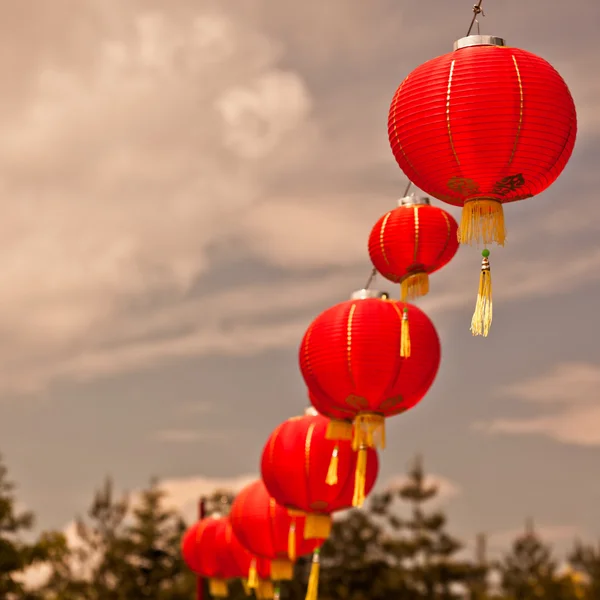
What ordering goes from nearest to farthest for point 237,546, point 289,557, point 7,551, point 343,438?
point 343,438 < point 289,557 < point 237,546 < point 7,551

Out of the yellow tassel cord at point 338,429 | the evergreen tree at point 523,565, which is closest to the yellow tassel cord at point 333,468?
the yellow tassel cord at point 338,429

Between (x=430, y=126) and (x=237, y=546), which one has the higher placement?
(x=430, y=126)

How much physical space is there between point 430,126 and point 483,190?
0.44 meters

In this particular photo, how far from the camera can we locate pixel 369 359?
7.68 metres

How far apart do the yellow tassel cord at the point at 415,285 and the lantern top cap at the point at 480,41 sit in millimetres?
→ 2654

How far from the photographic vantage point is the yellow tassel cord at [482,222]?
18.6ft

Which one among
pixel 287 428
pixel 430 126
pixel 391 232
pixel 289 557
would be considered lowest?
pixel 289 557

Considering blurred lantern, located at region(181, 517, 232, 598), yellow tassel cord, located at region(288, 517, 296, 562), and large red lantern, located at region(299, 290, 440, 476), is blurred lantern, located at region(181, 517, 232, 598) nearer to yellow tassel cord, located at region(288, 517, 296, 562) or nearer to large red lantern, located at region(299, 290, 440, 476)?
yellow tassel cord, located at region(288, 517, 296, 562)

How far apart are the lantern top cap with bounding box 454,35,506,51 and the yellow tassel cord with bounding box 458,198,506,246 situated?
804 mm

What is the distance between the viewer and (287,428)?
31.4 ft

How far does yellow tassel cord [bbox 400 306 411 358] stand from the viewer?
25.2 feet

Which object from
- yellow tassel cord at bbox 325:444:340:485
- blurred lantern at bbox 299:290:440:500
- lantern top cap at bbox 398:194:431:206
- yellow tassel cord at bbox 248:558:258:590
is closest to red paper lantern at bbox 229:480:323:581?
yellow tassel cord at bbox 248:558:258:590

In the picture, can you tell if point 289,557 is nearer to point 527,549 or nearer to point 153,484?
point 153,484

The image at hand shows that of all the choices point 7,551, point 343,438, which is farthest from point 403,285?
point 7,551
